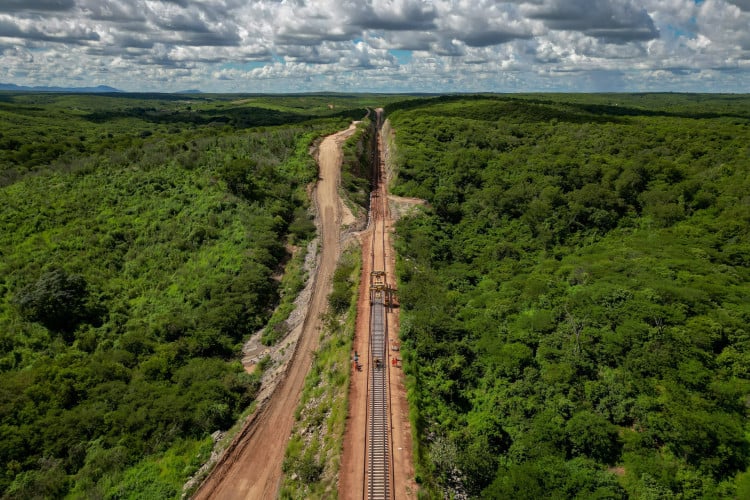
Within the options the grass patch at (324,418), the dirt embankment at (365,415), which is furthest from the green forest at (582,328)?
the grass patch at (324,418)

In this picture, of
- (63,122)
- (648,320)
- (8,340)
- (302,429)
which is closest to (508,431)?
(302,429)

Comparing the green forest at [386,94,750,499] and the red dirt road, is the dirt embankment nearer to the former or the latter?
the green forest at [386,94,750,499]

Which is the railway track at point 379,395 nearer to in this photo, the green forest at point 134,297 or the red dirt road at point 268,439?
the red dirt road at point 268,439

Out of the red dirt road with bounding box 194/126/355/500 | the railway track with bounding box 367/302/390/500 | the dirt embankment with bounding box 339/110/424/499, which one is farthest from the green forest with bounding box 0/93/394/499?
the railway track with bounding box 367/302/390/500

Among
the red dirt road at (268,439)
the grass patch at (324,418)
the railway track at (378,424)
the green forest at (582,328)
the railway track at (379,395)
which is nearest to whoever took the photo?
the railway track at (378,424)

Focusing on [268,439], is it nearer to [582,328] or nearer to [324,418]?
[324,418]

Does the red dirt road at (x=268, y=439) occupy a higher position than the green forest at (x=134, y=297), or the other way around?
the green forest at (x=134, y=297)
